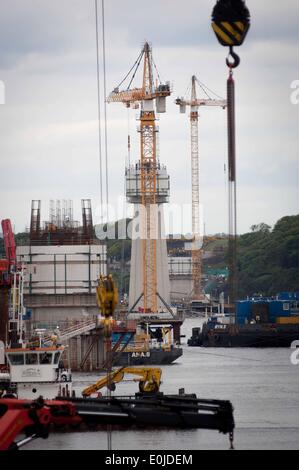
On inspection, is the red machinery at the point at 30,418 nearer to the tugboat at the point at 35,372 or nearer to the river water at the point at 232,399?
the river water at the point at 232,399

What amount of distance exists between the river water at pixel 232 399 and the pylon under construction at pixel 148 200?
49.0ft

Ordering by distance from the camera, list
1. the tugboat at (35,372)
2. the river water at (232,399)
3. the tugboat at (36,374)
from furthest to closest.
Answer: the tugboat at (35,372), the tugboat at (36,374), the river water at (232,399)

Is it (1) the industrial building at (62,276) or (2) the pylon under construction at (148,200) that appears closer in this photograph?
(1) the industrial building at (62,276)

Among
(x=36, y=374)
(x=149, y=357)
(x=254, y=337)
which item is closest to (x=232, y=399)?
(x=36, y=374)

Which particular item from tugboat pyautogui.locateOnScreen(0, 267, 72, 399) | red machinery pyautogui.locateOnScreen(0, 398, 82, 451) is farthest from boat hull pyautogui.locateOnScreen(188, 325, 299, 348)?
red machinery pyautogui.locateOnScreen(0, 398, 82, 451)

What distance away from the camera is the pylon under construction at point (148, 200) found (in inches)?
5497

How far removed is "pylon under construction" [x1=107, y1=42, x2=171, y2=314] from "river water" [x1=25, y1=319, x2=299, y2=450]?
588 inches

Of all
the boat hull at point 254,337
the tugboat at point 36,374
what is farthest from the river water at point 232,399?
the boat hull at point 254,337

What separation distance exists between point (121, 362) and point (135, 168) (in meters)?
44.9

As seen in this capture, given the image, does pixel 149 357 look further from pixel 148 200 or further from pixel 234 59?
pixel 234 59

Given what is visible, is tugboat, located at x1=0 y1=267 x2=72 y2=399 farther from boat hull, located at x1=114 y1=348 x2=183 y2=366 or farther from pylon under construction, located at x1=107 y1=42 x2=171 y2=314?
pylon under construction, located at x1=107 y1=42 x2=171 y2=314

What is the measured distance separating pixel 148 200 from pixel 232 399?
73125mm

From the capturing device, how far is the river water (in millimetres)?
57062
